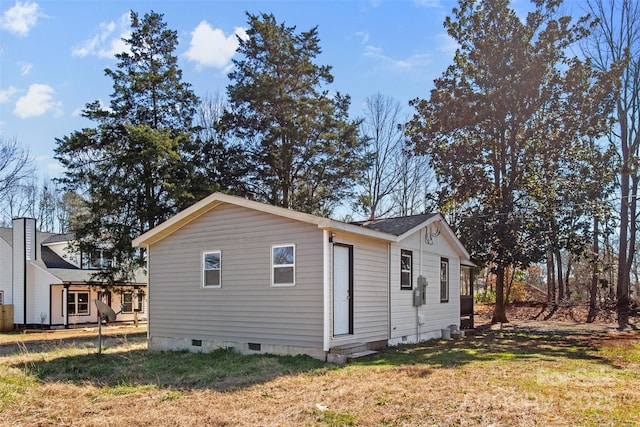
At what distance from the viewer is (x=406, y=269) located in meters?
13.3

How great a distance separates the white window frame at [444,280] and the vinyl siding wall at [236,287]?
623 cm

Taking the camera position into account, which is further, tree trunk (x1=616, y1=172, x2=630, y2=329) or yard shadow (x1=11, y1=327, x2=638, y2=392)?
tree trunk (x1=616, y1=172, x2=630, y2=329)

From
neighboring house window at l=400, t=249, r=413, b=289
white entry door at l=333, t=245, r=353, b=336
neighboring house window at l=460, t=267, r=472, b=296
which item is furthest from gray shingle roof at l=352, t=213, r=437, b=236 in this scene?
neighboring house window at l=460, t=267, r=472, b=296

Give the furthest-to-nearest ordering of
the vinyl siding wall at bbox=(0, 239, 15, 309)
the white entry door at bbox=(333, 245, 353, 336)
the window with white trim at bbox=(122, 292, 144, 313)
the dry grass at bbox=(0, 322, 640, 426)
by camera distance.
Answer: the window with white trim at bbox=(122, 292, 144, 313) < the vinyl siding wall at bbox=(0, 239, 15, 309) < the white entry door at bbox=(333, 245, 353, 336) < the dry grass at bbox=(0, 322, 640, 426)

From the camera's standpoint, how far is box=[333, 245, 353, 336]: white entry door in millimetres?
10656

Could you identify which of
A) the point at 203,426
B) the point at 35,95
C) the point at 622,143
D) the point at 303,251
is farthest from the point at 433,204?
the point at 203,426

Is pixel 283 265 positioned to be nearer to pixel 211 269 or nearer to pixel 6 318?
pixel 211 269

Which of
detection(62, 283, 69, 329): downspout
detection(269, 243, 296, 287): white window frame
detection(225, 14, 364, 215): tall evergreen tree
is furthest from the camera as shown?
detection(62, 283, 69, 329): downspout

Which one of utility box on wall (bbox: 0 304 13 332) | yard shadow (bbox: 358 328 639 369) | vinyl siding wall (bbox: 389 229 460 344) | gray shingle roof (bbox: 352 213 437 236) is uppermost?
gray shingle roof (bbox: 352 213 437 236)

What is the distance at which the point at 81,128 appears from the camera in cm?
2075

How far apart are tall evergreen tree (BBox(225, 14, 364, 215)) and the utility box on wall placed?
12243 millimetres

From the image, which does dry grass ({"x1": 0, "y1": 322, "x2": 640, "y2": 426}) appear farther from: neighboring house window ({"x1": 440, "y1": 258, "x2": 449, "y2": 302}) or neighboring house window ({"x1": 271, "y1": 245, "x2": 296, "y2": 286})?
neighboring house window ({"x1": 440, "y1": 258, "x2": 449, "y2": 302})

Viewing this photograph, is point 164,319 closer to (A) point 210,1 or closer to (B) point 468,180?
(A) point 210,1

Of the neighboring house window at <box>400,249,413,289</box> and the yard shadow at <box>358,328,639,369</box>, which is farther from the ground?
the neighboring house window at <box>400,249,413,289</box>
